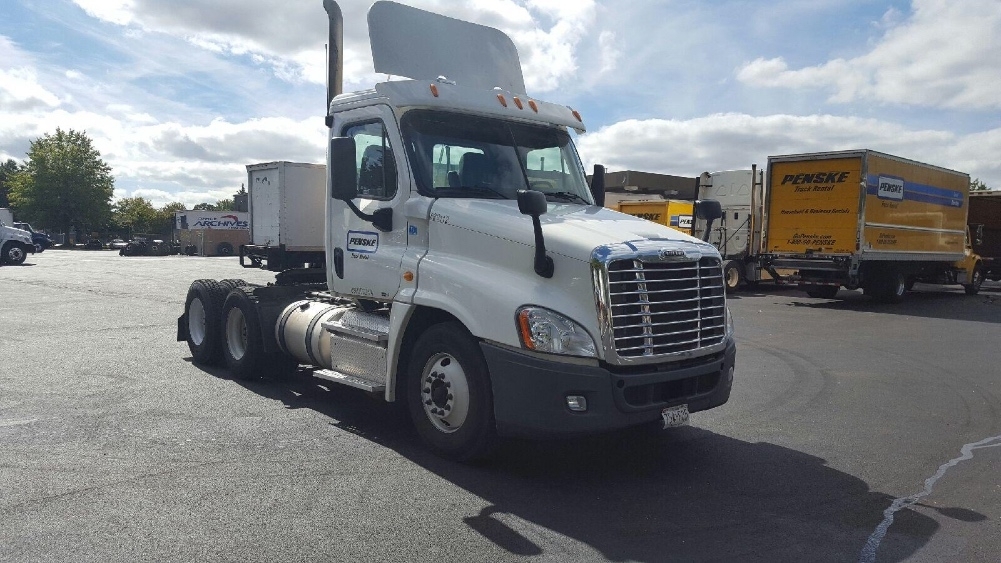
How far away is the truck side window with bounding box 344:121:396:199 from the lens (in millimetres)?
6211

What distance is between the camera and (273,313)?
27.2 ft

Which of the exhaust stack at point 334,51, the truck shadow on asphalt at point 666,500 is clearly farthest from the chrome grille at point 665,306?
the exhaust stack at point 334,51

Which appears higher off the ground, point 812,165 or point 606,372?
point 812,165

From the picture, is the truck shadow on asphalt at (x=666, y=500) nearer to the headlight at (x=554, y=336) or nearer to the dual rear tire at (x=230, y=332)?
the headlight at (x=554, y=336)

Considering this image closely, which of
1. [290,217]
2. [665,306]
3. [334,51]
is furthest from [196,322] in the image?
[665,306]

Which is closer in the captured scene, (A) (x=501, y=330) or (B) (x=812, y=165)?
(A) (x=501, y=330)

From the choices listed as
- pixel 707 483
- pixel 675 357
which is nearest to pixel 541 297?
pixel 675 357

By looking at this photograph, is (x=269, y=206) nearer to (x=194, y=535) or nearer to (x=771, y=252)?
(x=194, y=535)

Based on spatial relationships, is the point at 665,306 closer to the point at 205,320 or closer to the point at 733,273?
the point at 205,320

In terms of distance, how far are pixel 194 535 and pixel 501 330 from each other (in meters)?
2.17

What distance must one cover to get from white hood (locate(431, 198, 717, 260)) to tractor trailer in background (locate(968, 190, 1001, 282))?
81.2 feet

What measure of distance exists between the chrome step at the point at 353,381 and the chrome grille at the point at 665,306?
2.13 metres

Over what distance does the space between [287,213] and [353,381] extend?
3292 millimetres

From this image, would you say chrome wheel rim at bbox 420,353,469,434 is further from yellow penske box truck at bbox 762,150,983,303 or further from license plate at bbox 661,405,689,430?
yellow penske box truck at bbox 762,150,983,303
